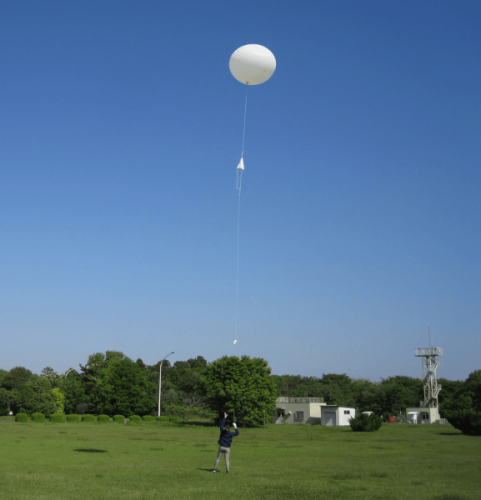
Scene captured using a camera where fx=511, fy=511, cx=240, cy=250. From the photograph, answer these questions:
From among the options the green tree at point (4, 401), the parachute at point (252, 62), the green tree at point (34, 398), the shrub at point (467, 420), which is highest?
the parachute at point (252, 62)

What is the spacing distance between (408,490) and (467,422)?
34640 millimetres

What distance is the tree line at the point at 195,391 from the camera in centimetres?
6431

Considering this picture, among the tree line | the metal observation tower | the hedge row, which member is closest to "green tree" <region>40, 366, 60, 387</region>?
the tree line

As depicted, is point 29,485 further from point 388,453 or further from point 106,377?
point 106,377

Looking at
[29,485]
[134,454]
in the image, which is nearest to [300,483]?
[29,485]

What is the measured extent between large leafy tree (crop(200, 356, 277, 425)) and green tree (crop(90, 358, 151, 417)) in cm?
1750

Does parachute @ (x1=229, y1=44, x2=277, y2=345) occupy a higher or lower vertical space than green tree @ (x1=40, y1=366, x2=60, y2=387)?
higher

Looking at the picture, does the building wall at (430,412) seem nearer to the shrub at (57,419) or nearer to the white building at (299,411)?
the white building at (299,411)

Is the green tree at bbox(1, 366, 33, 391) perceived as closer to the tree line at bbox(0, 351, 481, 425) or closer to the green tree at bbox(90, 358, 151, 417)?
the tree line at bbox(0, 351, 481, 425)

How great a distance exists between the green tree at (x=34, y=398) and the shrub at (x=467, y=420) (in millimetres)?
55239

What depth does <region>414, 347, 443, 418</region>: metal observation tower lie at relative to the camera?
93938 millimetres

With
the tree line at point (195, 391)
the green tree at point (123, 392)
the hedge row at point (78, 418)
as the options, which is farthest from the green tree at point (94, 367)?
the hedge row at point (78, 418)

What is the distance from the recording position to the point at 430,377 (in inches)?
3765

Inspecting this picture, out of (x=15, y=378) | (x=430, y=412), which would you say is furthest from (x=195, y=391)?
(x=15, y=378)
